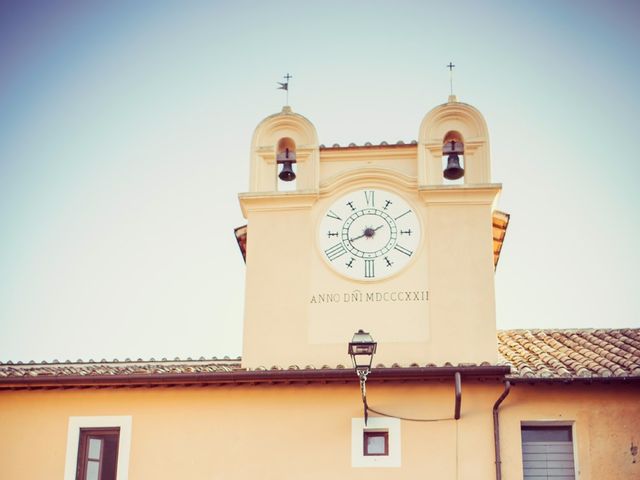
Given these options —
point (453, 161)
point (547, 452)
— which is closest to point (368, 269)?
point (453, 161)

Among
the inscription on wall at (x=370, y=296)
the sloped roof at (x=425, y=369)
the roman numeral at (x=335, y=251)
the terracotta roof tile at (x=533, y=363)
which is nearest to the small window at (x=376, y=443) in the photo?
the sloped roof at (x=425, y=369)

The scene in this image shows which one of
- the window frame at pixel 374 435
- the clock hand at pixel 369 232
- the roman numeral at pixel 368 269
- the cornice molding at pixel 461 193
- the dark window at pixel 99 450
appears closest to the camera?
the window frame at pixel 374 435

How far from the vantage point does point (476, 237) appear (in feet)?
50.7

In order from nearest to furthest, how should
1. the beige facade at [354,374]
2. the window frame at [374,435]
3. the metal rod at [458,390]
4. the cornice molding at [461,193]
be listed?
the metal rod at [458,390] < the beige facade at [354,374] < the window frame at [374,435] < the cornice molding at [461,193]

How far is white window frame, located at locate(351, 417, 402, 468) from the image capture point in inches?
541

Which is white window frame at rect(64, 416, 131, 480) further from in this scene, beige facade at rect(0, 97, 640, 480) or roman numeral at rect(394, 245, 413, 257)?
roman numeral at rect(394, 245, 413, 257)

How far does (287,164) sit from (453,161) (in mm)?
2645

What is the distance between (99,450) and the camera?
1459cm

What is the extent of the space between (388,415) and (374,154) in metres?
4.36

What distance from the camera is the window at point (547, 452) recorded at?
44.7ft

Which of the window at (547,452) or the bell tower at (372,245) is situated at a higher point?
the bell tower at (372,245)

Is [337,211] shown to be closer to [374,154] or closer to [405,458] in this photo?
[374,154]

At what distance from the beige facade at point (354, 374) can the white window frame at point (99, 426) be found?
2cm

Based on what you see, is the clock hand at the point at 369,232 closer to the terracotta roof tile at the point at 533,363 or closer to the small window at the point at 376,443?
the terracotta roof tile at the point at 533,363
